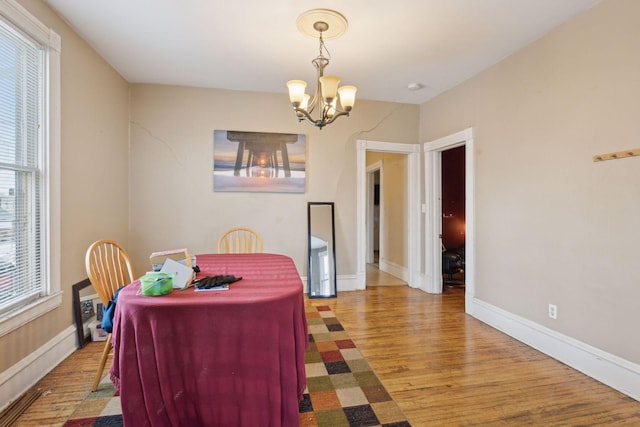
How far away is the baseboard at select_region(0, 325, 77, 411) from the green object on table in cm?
124

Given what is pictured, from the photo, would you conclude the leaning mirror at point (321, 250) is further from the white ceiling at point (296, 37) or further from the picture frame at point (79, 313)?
the picture frame at point (79, 313)

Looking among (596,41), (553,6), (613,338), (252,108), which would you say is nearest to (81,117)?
(252,108)

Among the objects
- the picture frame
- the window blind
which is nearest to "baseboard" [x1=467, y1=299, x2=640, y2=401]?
the picture frame

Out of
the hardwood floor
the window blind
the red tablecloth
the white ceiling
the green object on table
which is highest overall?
the white ceiling

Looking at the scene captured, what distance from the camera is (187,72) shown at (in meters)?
3.48

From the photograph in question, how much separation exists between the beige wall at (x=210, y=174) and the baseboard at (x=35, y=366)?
1.44m

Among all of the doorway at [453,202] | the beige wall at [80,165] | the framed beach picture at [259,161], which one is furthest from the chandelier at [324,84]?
the doorway at [453,202]

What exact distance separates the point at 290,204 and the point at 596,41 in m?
3.28

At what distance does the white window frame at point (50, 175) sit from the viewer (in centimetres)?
221

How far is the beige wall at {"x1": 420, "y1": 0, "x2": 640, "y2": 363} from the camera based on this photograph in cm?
210

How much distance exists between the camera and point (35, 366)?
83.6 inches

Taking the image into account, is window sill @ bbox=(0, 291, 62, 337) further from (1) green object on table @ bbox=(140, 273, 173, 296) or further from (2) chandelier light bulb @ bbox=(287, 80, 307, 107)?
(2) chandelier light bulb @ bbox=(287, 80, 307, 107)

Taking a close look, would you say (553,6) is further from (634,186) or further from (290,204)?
(290,204)

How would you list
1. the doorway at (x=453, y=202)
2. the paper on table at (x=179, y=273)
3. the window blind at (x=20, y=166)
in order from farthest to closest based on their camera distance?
1. the doorway at (x=453, y=202)
2. the window blind at (x=20, y=166)
3. the paper on table at (x=179, y=273)
